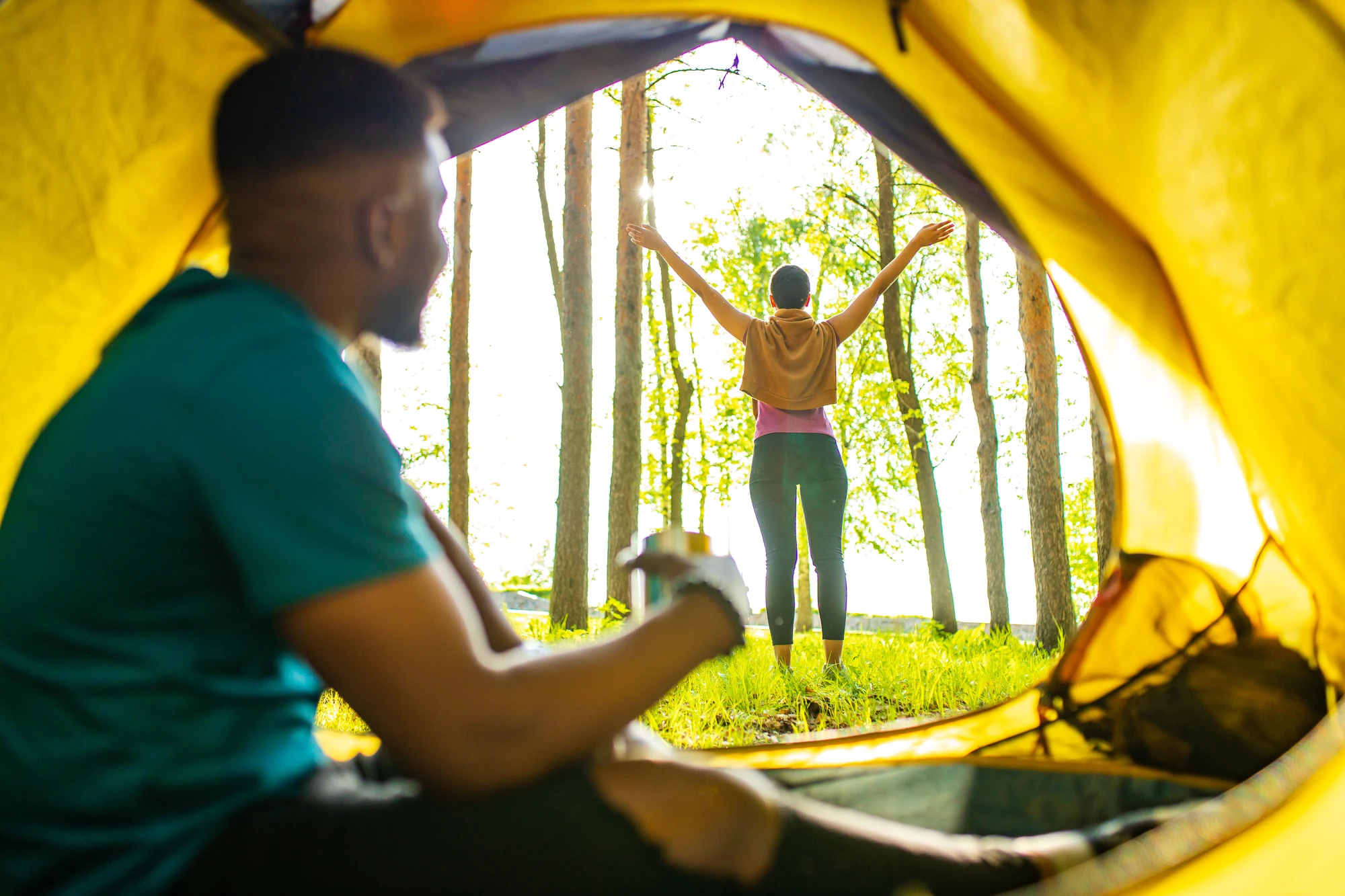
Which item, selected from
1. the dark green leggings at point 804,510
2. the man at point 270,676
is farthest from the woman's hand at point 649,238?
the man at point 270,676

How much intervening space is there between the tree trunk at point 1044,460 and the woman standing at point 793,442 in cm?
245

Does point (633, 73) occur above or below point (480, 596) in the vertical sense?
above

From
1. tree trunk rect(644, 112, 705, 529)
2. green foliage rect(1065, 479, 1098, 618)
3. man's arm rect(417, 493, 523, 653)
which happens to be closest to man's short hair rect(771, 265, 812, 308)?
man's arm rect(417, 493, 523, 653)

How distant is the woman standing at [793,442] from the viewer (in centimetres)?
346

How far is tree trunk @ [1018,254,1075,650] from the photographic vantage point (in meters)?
5.46

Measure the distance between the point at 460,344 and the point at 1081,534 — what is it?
43.4ft

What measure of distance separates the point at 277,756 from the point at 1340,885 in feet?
3.58

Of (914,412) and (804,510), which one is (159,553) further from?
(914,412)

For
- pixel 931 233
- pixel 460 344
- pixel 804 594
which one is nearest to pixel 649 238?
pixel 931 233

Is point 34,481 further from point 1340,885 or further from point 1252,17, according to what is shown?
point 1252,17

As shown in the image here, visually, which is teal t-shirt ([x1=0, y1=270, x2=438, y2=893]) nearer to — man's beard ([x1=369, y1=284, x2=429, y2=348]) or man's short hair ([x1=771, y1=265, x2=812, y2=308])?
man's beard ([x1=369, y1=284, x2=429, y2=348])

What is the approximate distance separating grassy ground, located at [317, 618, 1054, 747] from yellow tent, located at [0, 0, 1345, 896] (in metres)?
0.76

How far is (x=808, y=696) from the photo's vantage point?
11.4ft

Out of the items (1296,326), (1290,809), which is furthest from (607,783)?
(1296,326)
